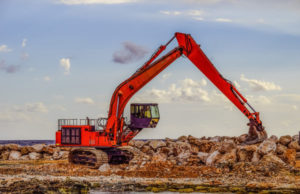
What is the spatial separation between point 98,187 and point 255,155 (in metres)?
8.98

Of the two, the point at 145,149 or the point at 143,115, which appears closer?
the point at 143,115

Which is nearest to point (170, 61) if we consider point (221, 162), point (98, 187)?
point (221, 162)

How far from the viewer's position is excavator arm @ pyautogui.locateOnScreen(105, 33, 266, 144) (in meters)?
26.2

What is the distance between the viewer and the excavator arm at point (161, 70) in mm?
26156

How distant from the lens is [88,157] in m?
27.9

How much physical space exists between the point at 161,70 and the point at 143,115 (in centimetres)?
261

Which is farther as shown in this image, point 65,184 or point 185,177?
point 185,177

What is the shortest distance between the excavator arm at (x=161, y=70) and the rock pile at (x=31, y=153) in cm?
1034

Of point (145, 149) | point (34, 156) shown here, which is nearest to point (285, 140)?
point (145, 149)

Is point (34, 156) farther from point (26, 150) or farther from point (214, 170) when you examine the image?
point (214, 170)

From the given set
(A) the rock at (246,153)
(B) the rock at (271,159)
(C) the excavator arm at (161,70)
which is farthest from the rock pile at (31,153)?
(B) the rock at (271,159)

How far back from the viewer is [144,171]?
24844 mm

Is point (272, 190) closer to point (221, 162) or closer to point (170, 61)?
point (221, 162)

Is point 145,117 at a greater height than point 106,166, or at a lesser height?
greater
